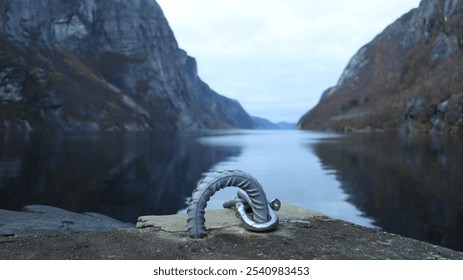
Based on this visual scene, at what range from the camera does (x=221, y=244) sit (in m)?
11.5

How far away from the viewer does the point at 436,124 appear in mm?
138750

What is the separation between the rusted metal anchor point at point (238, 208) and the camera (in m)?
12.2

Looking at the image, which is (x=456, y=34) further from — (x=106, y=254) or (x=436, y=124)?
(x=106, y=254)

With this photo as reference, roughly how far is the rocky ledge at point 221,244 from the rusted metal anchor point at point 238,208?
1.04 ft

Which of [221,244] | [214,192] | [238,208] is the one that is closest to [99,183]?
[238,208]

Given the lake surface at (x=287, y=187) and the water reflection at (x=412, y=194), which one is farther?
the lake surface at (x=287, y=187)

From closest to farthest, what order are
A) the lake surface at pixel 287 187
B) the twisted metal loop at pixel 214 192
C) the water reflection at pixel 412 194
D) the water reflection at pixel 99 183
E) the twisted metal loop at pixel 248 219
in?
the twisted metal loop at pixel 214 192, the twisted metal loop at pixel 248 219, the water reflection at pixel 412 194, the lake surface at pixel 287 187, the water reflection at pixel 99 183

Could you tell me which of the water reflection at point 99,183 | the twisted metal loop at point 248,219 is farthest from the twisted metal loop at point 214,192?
the water reflection at point 99,183

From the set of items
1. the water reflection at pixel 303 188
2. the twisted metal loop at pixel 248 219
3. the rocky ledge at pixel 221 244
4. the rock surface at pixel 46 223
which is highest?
the twisted metal loop at pixel 248 219

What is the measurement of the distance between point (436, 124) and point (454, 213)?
425ft

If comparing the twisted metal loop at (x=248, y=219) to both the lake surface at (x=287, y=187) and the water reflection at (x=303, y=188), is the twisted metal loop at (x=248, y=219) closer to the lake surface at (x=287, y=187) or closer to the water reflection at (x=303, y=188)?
the lake surface at (x=287, y=187)

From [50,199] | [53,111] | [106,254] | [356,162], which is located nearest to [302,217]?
[106,254]

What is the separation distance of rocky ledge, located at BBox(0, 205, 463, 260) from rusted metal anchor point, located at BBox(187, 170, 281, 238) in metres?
0.32

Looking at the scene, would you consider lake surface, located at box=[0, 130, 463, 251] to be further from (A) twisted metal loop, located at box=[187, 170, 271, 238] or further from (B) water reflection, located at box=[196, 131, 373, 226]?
(A) twisted metal loop, located at box=[187, 170, 271, 238]
